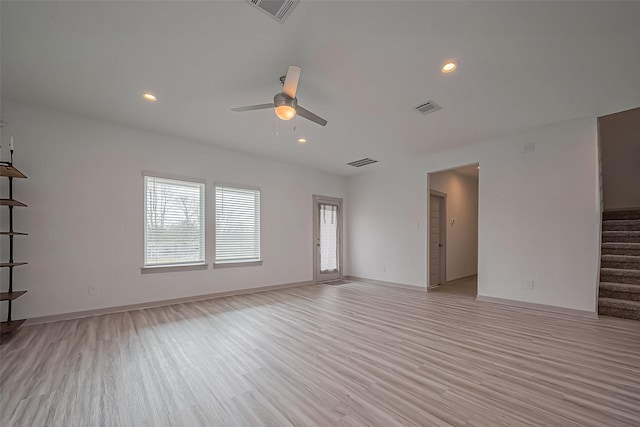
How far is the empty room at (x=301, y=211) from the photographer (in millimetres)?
1922

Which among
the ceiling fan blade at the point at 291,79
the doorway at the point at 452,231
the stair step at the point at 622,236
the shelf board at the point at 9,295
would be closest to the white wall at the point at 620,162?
the stair step at the point at 622,236

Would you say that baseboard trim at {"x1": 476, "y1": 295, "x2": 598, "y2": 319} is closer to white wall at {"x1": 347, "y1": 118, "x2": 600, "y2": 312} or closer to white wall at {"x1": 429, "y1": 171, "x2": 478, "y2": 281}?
white wall at {"x1": 347, "y1": 118, "x2": 600, "y2": 312}

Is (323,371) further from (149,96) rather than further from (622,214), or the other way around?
(622,214)

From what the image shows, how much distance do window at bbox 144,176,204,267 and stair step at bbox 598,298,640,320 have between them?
656 centimetres

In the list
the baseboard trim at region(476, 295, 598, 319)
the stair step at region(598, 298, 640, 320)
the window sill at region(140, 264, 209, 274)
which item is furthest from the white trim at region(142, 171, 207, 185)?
the stair step at region(598, 298, 640, 320)

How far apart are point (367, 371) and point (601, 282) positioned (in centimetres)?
457

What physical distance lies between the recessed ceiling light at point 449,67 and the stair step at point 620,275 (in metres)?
4.40

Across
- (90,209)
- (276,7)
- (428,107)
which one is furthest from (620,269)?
(90,209)

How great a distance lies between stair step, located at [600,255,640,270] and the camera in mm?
4047

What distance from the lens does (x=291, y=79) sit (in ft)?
8.05

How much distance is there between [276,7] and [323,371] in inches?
119

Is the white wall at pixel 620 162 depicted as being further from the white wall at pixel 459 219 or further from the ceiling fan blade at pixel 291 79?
the ceiling fan blade at pixel 291 79

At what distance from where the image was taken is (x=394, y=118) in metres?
3.72

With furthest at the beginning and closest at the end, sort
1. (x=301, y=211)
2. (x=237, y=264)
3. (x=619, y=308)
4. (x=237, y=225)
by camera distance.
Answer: (x=301, y=211) < (x=237, y=225) < (x=237, y=264) < (x=619, y=308)
